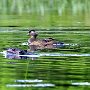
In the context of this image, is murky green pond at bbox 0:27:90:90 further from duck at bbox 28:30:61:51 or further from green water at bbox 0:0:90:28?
green water at bbox 0:0:90:28

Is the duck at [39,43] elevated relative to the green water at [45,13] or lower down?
lower down

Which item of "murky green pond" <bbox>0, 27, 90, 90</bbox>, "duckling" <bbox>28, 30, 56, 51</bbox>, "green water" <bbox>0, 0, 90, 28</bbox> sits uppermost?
"green water" <bbox>0, 0, 90, 28</bbox>

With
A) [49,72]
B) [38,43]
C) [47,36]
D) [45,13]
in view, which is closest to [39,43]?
[38,43]

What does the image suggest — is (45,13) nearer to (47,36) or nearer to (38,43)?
(47,36)

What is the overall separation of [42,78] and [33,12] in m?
22.2

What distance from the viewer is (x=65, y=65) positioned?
63.5 ft

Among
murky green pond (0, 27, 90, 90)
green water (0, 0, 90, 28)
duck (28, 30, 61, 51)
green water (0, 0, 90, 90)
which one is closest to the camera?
murky green pond (0, 27, 90, 90)

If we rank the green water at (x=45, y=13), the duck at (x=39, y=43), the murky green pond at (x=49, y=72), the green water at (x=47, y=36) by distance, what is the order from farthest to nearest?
1. the green water at (x=45, y=13)
2. the duck at (x=39, y=43)
3. the green water at (x=47, y=36)
4. the murky green pond at (x=49, y=72)

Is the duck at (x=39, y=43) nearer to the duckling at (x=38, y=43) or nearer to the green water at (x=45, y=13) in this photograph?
the duckling at (x=38, y=43)

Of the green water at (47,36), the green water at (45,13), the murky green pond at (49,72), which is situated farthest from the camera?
the green water at (45,13)

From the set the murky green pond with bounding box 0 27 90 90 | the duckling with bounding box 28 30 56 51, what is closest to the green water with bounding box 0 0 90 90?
the murky green pond with bounding box 0 27 90 90

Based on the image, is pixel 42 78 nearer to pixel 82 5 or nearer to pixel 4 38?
pixel 4 38

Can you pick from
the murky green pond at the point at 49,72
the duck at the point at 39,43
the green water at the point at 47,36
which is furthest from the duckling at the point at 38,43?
the murky green pond at the point at 49,72

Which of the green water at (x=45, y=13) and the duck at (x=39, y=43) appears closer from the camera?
the duck at (x=39, y=43)
